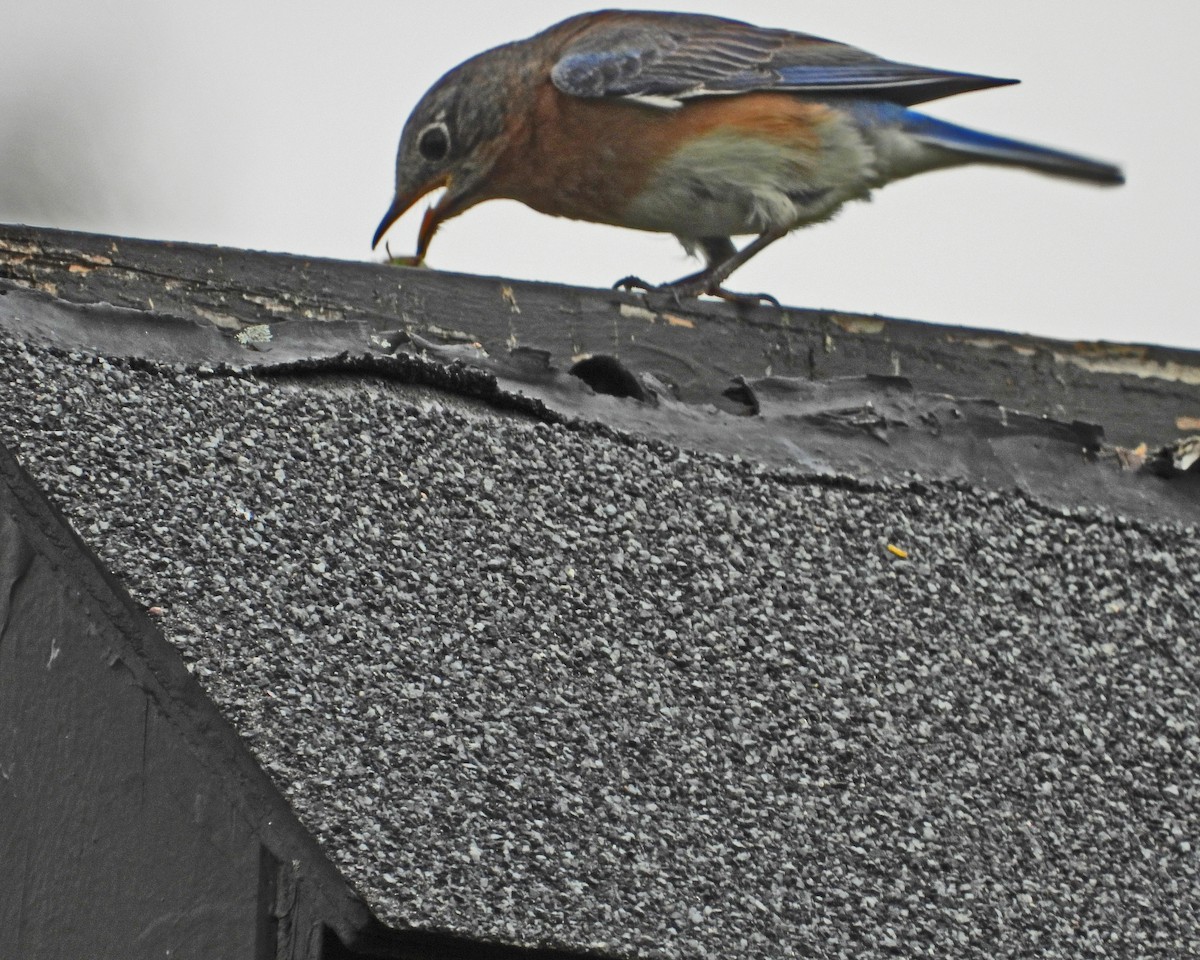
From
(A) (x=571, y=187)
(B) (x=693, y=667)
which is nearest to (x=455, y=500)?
(B) (x=693, y=667)

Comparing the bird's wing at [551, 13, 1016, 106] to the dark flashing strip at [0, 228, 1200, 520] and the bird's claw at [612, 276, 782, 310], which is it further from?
the dark flashing strip at [0, 228, 1200, 520]

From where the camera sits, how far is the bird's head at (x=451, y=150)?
15.6 feet

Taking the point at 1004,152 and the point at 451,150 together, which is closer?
the point at 451,150

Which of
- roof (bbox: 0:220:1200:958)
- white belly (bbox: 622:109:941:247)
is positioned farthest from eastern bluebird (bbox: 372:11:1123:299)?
roof (bbox: 0:220:1200:958)

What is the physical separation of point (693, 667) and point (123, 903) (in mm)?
744

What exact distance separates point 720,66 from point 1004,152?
0.89m

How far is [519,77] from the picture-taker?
4.91 m

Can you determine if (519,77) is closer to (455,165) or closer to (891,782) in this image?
(455,165)

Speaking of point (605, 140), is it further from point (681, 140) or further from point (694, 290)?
point (694, 290)

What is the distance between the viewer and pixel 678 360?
9.52 feet

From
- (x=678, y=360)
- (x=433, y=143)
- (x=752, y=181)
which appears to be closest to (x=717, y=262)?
(x=752, y=181)

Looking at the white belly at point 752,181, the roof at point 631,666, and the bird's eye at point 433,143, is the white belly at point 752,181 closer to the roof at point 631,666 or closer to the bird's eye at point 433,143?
the bird's eye at point 433,143

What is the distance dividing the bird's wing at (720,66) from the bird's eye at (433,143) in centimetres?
38

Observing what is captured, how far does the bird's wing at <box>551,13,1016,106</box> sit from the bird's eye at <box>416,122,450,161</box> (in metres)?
0.38
